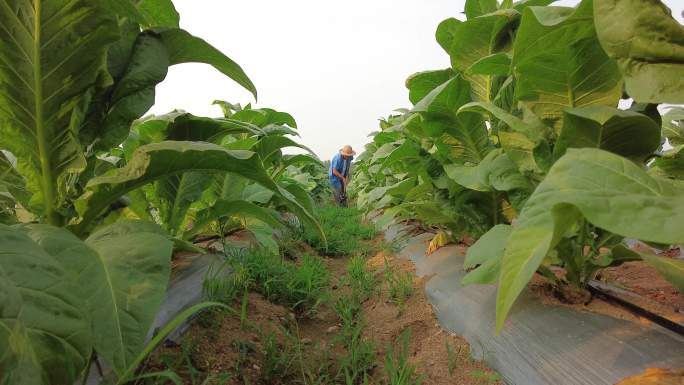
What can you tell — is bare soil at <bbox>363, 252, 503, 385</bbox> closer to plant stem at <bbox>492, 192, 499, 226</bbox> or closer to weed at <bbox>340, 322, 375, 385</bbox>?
weed at <bbox>340, 322, 375, 385</bbox>

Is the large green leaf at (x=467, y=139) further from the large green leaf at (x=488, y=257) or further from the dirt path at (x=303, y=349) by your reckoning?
the dirt path at (x=303, y=349)

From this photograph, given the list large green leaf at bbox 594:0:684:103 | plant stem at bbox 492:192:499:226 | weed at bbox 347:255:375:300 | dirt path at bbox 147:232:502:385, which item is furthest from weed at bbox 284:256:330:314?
large green leaf at bbox 594:0:684:103

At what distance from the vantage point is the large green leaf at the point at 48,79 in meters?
0.97

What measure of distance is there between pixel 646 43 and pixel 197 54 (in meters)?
1.18

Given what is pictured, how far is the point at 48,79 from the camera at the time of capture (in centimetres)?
105

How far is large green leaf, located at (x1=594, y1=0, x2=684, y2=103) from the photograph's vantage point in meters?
0.79

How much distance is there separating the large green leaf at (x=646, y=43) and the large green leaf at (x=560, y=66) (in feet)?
0.37

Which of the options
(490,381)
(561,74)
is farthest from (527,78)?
(490,381)

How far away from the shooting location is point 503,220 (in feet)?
6.59

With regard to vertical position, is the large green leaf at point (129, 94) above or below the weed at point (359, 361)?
above

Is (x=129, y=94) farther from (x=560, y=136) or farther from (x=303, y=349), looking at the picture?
(x=560, y=136)

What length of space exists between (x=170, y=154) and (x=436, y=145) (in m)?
1.31

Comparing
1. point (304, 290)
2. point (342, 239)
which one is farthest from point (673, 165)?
point (342, 239)

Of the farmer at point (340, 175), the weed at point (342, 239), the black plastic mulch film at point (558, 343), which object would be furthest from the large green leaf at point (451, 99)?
the farmer at point (340, 175)
